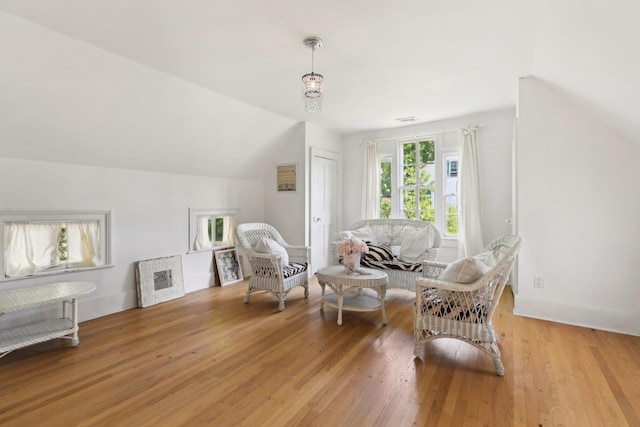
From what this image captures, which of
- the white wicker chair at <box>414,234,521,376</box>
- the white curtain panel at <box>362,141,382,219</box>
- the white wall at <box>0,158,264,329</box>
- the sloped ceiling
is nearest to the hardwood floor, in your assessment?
the white wicker chair at <box>414,234,521,376</box>

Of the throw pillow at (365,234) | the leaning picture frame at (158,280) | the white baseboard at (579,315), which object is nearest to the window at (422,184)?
the throw pillow at (365,234)

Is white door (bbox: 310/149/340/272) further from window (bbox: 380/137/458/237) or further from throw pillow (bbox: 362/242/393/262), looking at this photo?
throw pillow (bbox: 362/242/393/262)

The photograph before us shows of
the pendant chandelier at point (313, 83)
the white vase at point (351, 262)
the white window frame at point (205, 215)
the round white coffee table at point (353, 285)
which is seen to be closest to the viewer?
the pendant chandelier at point (313, 83)

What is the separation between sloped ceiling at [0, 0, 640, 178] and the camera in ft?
6.88

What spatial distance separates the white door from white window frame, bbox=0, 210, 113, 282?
2.76 meters

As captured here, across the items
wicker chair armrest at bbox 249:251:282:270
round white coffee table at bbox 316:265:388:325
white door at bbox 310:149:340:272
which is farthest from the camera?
white door at bbox 310:149:340:272

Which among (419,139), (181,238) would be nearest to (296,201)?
(181,238)

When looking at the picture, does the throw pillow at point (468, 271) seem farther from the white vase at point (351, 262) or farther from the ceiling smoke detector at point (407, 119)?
the ceiling smoke detector at point (407, 119)

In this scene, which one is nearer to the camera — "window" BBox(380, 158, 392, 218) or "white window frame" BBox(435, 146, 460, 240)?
"white window frame" BBox(435, 146, 460, 240)

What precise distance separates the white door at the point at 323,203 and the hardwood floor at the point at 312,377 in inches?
83.8

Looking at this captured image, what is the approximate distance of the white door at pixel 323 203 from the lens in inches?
203

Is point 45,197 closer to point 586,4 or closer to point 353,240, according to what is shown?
point 353,240

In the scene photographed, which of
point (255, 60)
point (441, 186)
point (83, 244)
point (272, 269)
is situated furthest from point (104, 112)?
point (441, 186)

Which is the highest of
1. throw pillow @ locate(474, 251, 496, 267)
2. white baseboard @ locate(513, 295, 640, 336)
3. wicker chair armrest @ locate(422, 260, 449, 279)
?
throw pillow @ locate(474, 251, 496, 267)
